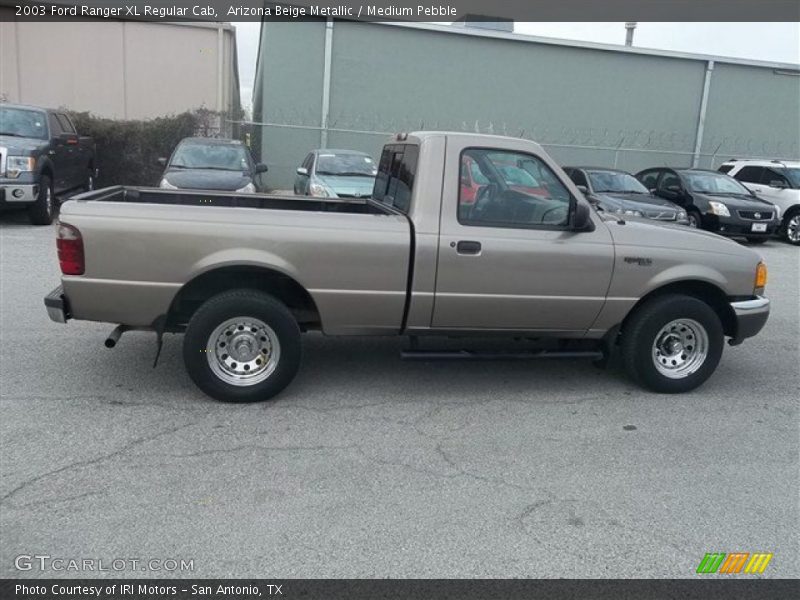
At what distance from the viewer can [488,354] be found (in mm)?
5242

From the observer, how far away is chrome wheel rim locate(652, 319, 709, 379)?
544 centimetres

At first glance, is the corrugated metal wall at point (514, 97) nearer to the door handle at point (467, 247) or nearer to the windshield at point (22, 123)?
the windshield at point (22, 123)

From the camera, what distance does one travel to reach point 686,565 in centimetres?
328

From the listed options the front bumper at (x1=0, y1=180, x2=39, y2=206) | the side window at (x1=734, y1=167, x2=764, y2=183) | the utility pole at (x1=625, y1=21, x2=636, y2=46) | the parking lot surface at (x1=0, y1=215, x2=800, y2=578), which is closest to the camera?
the parking lot surface at (x1=0, y1=215, x2=800, y2=578)

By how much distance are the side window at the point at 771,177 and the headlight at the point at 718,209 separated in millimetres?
2998

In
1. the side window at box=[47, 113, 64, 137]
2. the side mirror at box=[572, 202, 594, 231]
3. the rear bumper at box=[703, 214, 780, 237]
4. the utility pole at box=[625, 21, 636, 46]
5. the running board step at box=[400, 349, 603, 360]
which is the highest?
the utility pole at box=[625, 21, 636, 46]

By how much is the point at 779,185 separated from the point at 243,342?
592 inches

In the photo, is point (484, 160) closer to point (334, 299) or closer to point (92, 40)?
point (334, 299)

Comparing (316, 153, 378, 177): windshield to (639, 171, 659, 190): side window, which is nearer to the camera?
(316, 153, 378, 177): windshield

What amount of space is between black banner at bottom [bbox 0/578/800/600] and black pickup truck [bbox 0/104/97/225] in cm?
991

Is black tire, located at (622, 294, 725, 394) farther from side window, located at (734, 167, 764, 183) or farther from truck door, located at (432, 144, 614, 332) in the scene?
side window, located at (734, 167, 764, 183)

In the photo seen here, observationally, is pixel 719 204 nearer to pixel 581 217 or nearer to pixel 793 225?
pixel 793 225

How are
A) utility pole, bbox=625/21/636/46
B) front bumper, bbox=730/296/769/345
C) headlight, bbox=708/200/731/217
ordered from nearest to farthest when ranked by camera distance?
front bumper, bbox=730/296/769/345 < headlight, bbox=708/200/731/217 < utility pole, bbox=625/21/636/46

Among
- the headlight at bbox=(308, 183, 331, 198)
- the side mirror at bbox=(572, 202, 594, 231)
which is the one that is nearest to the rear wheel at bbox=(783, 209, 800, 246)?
the headlight at bbox=(308, 183, 331, 198)
